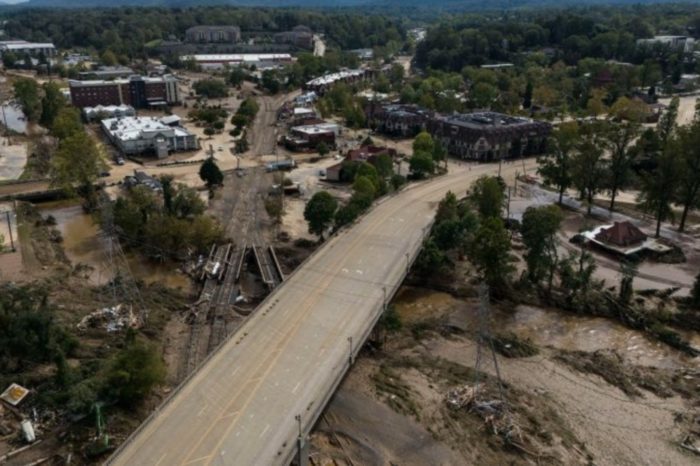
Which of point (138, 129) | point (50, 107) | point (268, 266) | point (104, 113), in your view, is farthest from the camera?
point (104, 113)

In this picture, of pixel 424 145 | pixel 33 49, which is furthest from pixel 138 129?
pixel 33 49

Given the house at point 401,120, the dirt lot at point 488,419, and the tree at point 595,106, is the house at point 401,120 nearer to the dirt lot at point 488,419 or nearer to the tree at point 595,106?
the tree at point 595,106

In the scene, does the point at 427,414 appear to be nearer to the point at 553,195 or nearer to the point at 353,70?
the point at 553,195

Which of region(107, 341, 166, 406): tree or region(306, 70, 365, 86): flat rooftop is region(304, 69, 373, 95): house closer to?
region(306, 70, 365, 86): flat rooftop

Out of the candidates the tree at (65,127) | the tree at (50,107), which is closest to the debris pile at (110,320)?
the tree at (65,127)

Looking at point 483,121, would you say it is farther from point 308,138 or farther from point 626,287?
point 626,287
